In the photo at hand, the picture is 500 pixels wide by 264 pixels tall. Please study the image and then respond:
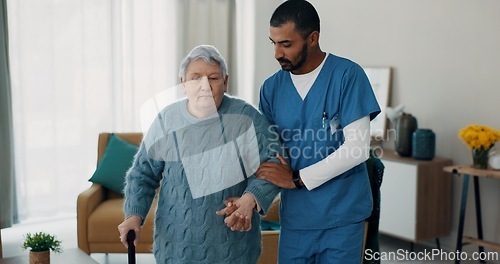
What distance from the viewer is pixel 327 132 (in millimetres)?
1957

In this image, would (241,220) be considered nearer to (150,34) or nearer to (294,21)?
(294,21)

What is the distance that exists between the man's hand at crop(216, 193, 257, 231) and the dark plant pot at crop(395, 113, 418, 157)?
107 inches

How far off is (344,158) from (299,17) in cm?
45

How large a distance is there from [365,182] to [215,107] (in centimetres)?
56

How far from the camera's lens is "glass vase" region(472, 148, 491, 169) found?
3.77 m

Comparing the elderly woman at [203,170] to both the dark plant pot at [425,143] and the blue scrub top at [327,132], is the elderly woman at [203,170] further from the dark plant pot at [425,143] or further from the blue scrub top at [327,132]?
the dark plant pot at [425,143]

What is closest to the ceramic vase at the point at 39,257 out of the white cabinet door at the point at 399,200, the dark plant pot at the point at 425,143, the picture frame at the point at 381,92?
the white cabinet door at the point at 399,200

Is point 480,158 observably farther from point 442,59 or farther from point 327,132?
point 327,132

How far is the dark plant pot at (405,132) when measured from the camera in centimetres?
429

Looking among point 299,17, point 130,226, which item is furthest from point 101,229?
point 299,17

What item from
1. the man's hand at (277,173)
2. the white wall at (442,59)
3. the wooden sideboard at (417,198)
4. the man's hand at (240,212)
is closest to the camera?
the man's hand at (240,212)

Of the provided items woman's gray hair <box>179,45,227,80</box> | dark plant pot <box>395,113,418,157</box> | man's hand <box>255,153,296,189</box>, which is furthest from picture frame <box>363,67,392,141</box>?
woman's gray hair <box>179,45,227,80</box>

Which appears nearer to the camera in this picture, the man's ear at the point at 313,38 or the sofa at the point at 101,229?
the man's ear at the point at 313,38

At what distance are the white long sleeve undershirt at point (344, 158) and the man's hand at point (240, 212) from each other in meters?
0.23
